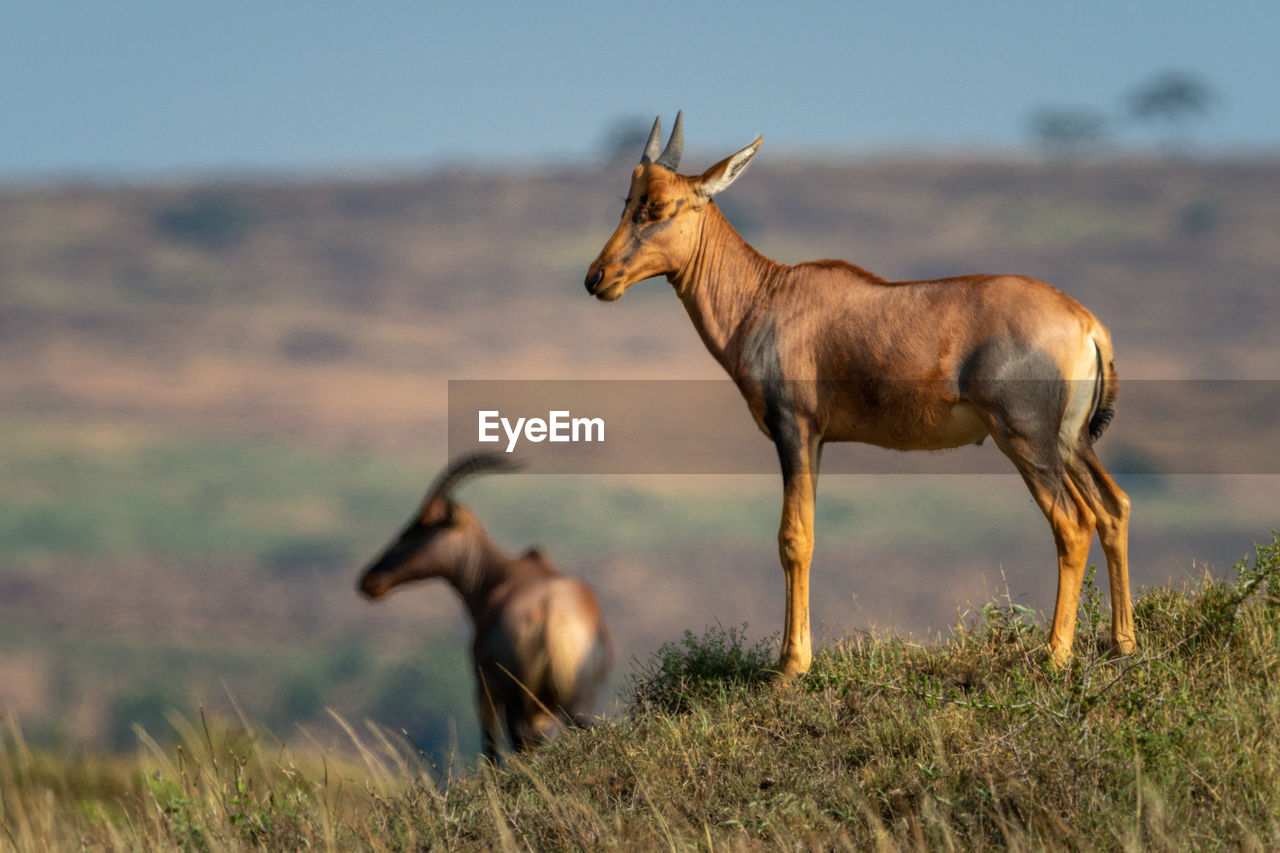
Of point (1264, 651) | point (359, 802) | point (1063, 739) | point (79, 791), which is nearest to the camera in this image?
point (1063, 739)

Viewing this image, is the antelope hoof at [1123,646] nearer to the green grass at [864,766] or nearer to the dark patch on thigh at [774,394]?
the green grass at [864,766]

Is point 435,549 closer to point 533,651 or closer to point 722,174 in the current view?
point 533,651

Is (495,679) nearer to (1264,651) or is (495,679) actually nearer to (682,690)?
(682,690)

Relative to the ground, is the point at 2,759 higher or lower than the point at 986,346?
lower

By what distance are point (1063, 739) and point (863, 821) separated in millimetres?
1191

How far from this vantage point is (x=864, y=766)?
275 inches

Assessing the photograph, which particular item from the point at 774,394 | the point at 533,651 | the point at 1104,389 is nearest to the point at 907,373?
the point at 774,394

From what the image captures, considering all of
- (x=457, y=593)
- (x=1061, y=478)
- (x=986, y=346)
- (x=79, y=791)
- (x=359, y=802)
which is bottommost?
(x=79, y=791)

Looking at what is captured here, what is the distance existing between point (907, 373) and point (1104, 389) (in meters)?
1.36

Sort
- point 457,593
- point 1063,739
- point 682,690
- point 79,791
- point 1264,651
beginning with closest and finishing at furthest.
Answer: point 1063,739 → point 1264,651 → point 682,690 → point 457,593 → point 79,791

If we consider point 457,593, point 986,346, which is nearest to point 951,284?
point 986,346

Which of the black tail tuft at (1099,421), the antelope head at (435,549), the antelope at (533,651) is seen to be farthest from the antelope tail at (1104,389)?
the antelope head at (435,549)

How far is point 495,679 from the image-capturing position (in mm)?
8703

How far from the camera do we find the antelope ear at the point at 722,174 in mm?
8414
